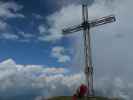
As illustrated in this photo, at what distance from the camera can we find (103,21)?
8944cm

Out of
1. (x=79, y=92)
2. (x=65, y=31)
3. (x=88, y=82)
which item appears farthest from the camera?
(x=65, y=31)

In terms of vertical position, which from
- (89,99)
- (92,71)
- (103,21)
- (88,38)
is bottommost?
(89,99)

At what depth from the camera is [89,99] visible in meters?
77.3

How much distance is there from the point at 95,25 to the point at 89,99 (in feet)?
77.6

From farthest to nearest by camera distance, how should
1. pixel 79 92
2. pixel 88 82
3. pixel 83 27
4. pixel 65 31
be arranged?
pixel 65 31 → pixel 83 27 → pixel 88 82 → pixel 79 92

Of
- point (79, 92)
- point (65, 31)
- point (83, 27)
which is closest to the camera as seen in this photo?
point (79, 92)

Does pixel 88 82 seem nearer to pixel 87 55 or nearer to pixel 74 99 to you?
pixel 87 55

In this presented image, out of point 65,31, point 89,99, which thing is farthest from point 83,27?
point 89,99

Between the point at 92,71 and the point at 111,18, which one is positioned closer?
the point at 92,71

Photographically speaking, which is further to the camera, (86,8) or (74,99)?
(86,8)

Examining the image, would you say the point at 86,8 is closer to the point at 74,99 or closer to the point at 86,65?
the point at 86,65

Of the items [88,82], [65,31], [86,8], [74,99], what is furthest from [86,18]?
[74,99]

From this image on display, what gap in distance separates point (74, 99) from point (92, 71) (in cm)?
2778

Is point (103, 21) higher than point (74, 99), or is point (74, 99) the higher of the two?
point (103, 21)
